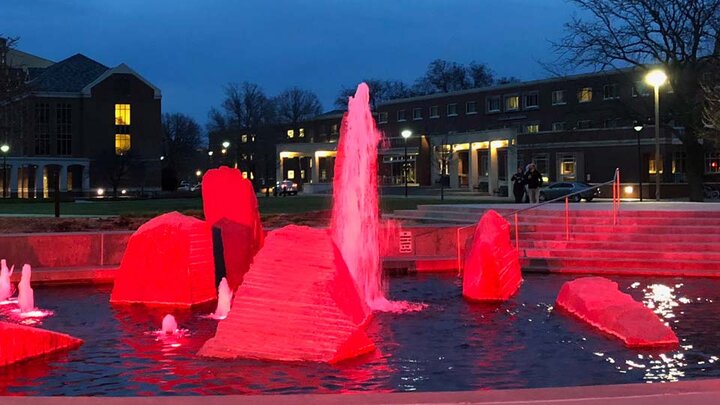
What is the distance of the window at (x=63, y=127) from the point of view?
281 ft

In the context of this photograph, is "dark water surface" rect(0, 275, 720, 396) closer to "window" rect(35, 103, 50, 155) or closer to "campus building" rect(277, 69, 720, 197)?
"campus building" rect(277, 69, 720, 197)

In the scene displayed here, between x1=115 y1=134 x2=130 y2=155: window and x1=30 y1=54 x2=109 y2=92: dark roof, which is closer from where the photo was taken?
x1=30 y1=54 x2=109 y2=92: dark roof

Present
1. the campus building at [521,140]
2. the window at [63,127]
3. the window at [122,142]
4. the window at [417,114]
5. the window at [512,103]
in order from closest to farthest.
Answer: the campus building at [521,140], the window at [512,103], the window at [63,127], the window at [122,142], the window at [417,114]

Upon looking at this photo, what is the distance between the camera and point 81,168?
85.6 m

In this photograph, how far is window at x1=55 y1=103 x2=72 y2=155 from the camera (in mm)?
85562

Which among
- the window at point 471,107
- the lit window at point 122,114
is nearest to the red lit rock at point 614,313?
the window at point 471,107

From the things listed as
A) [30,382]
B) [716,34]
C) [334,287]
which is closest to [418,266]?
[334,287]

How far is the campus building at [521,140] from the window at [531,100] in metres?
0.10

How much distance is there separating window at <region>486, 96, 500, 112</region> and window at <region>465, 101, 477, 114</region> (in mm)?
1926

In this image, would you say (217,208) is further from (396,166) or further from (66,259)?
(396,166)

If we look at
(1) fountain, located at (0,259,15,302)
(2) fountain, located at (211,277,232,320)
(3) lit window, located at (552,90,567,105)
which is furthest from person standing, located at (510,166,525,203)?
(3) lit window, located at (552,90,567,105)

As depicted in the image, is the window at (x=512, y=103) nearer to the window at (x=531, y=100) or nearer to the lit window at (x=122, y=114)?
the window at (x=531, y=100)

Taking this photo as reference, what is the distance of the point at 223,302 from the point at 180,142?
103m

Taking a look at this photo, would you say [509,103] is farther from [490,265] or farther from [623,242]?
[490,265]
